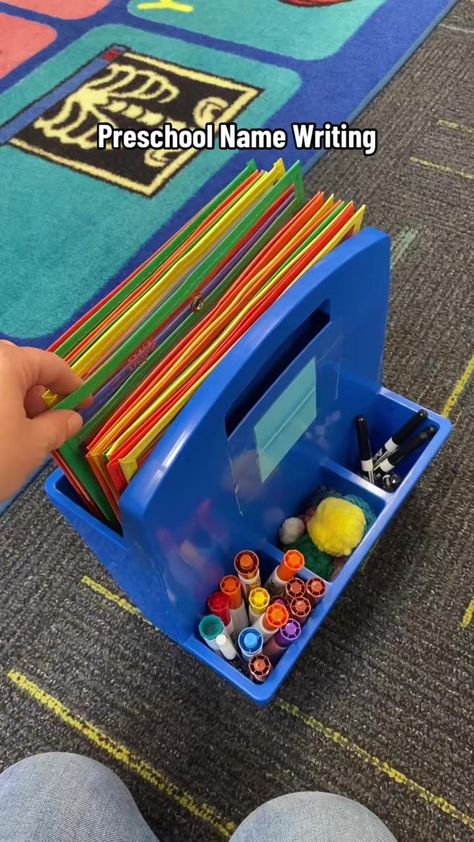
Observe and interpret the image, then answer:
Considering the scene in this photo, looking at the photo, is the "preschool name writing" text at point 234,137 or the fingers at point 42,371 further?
the "preschool name writing" text at point 234,137

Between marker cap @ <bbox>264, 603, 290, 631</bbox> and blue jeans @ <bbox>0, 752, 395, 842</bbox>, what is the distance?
0.49 ft

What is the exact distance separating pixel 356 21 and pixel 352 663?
4.48ft

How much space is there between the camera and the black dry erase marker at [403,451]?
2.49ft

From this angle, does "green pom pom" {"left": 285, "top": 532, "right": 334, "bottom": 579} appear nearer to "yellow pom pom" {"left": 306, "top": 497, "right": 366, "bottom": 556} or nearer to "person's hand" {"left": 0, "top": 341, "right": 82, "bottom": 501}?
"yellow pom pom" {"left": 306, "top": 497, "right": 366, "bottom": 556}

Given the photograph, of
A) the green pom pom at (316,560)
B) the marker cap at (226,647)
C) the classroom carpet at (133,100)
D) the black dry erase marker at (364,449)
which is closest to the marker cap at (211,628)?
the marker cap at (226,647)

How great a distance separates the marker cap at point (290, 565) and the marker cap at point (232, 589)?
0.05 meters

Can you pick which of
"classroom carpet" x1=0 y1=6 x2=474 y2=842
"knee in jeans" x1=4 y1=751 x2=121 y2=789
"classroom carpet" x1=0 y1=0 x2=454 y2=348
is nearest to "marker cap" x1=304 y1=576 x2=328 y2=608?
"classroom carpet" x1=0 y1=6 x2=474 y2=842

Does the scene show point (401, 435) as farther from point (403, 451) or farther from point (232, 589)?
point (232, 589)

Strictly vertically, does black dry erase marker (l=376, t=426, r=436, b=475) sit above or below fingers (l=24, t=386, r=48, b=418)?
below

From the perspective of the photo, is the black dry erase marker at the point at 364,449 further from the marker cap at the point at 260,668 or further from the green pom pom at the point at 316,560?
the marker cap at the point at 260,668

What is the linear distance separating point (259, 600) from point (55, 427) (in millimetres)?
310

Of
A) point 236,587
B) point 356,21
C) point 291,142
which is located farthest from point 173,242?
point 356,21

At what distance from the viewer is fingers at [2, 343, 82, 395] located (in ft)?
1.47

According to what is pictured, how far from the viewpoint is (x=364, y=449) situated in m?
0.79
